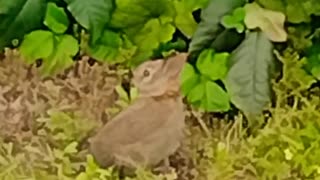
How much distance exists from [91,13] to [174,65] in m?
0.13

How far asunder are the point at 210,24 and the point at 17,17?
0.25 meters

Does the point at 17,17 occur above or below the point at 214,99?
above

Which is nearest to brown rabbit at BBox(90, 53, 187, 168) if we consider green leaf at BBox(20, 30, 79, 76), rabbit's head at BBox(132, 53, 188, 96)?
→ rabbit's head at BBox(132, 53, 188, 96)

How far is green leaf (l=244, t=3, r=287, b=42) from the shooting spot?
110 centimetres

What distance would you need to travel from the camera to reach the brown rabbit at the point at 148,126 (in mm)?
1098

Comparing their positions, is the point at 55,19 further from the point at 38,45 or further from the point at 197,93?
the point at 197,93

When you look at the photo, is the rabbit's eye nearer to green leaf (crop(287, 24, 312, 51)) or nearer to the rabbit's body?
the rabbit's body

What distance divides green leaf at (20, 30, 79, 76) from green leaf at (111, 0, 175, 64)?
66 mm

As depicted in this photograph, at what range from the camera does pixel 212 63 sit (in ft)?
3.64

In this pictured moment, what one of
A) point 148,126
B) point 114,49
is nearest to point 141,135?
point 148,126

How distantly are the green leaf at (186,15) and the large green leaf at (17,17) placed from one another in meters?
0.18

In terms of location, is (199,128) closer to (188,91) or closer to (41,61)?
(188,91)

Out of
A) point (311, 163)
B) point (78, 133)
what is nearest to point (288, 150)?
point (311, 163)

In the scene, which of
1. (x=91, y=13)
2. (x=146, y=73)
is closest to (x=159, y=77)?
(x=146, y=73)
